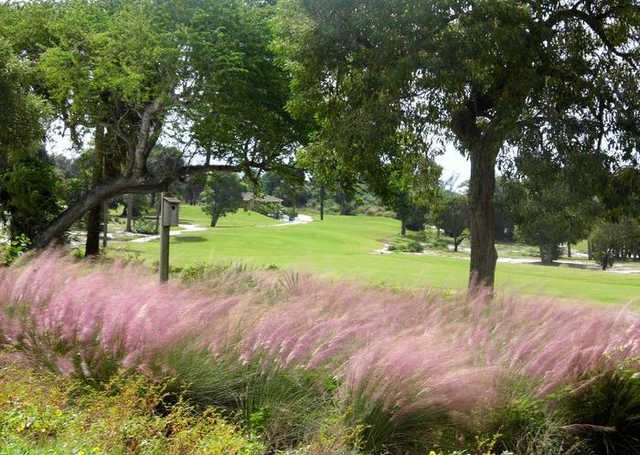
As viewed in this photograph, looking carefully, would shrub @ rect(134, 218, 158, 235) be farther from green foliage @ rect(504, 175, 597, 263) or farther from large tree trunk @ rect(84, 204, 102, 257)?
green foliage @ rect(504, 175, 597, 263)

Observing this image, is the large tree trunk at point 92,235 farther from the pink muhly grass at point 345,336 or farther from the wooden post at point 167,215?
the pink muhly grass at point 345,336

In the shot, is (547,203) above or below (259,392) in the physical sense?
above

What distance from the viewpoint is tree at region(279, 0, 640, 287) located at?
10.1 m

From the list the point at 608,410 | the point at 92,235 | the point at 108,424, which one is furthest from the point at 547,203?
the point at 92,235

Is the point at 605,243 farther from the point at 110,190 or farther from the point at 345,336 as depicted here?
the point at 345,336

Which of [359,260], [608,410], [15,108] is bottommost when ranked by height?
[359,260]

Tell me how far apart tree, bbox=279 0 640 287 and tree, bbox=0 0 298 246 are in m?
6.32

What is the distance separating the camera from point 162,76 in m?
19.8

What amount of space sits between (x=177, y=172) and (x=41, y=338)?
55.3ft

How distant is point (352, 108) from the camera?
39.8 ft

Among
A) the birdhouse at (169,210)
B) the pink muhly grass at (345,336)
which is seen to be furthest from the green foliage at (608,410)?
the birdhouse at (169,210)

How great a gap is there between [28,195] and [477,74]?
1613 centimetres

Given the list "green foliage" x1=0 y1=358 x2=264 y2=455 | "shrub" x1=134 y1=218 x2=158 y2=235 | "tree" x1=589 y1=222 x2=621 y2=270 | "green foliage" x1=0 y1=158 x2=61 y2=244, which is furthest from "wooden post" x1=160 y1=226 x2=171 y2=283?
"tree" x1=589 y1=222 x2=621 y2=270

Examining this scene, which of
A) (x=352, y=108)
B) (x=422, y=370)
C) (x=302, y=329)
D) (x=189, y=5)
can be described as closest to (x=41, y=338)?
(x=302, y=329)
